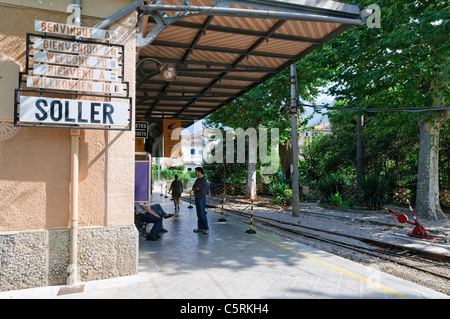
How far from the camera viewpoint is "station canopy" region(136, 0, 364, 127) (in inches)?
214

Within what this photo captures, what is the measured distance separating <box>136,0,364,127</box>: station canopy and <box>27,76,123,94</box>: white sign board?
3.36 feet

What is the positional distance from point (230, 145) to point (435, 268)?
20317 millimetres

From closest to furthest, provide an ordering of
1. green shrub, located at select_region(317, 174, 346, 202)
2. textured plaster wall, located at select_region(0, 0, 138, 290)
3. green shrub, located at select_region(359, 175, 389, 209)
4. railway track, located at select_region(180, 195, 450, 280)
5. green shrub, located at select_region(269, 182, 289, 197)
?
textured plaster wall, located at select_region(0, 0, 138, 290) < railway track, located at select_region(180, 195, 450, 280) < green shrub, located at select_region(359, 175, 389, 209) < green shrub, located at select_region(317, 174, 346, 202) < green shrub, located at select_region(269, 182, 289, 197)

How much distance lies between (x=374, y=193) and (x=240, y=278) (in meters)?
12.1

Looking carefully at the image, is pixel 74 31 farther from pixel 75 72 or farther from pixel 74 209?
pixel 74 209

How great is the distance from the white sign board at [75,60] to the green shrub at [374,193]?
44.5 feet

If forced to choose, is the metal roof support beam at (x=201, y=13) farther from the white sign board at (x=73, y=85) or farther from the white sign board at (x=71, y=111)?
the white sign board at (x=71, y=111)

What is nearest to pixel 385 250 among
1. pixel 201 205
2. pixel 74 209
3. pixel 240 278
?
pixel 240 278

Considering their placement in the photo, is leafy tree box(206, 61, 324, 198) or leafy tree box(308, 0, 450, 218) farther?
leafy tree box(206, 61, 324, 198)

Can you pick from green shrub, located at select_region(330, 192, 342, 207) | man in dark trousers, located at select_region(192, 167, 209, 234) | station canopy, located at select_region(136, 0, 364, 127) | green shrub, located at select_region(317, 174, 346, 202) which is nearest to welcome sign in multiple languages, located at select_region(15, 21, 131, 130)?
station canopy, located at select_region(136, 0, 364, 127)

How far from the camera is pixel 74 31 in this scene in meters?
4.58

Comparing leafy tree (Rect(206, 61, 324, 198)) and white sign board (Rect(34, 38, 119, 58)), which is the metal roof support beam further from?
leafy tree (Rect(206, 61, 324, 198))
